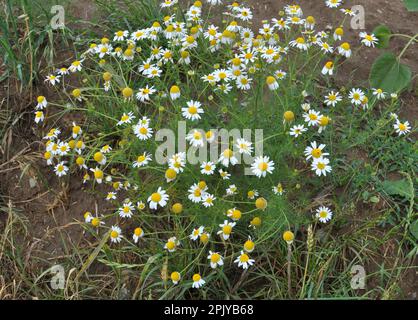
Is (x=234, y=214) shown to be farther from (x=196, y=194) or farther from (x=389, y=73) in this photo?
(x=389, y=73)

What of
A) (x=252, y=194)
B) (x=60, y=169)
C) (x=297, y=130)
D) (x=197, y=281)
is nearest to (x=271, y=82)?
(x=297, y=130)

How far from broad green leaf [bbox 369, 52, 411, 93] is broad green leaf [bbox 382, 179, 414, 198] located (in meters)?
0.46

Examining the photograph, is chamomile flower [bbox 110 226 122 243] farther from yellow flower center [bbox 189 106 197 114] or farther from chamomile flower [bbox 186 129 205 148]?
yellow flower center [bbox 189 106 197 114]

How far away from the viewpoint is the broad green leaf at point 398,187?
2.32m

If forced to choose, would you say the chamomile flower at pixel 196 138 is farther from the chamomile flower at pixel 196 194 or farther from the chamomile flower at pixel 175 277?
the chamomile flower at pixel 175 277

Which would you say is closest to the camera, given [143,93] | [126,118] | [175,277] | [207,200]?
[175,277]

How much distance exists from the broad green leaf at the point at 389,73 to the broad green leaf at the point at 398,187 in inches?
18.3

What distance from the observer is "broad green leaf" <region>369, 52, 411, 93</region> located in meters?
2.43

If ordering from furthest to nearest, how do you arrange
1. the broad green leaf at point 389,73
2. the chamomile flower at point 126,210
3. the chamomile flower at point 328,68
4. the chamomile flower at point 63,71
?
the chamomile flower at point 63,71 → the broad green leaf at point 389,73 → the chamomile flower at point 328,68 → the chamomile flower at point 126,210

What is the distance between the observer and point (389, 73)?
245cm

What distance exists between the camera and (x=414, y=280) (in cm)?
217

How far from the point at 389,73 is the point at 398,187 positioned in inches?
22.8

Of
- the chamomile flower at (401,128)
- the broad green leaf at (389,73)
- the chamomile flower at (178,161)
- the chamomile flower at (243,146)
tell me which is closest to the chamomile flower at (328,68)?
the broad green leaf at (389,73)
